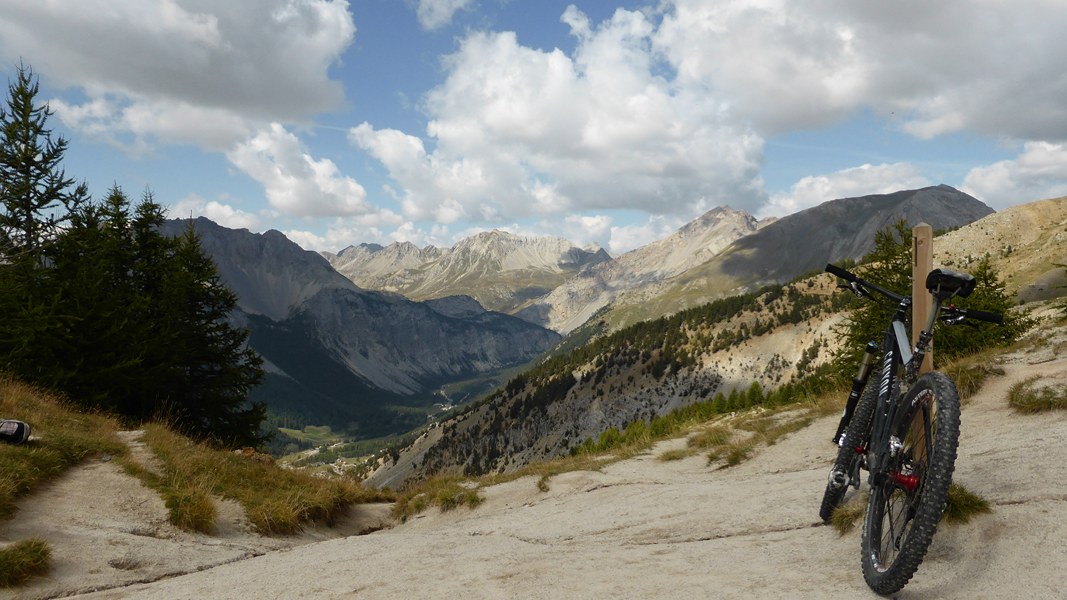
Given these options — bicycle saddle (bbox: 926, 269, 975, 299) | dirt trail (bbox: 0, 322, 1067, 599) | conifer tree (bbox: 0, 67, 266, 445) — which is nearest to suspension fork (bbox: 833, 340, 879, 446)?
dirt trail (bbox: 0, 322, 1067, 599)

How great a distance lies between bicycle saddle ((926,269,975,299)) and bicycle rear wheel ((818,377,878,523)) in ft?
4.57

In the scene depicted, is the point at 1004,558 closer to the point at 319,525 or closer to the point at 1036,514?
the point at 1036,514

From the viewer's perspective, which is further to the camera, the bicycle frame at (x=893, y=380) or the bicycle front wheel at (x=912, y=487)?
the bicycle frame at (x=893, y=380)

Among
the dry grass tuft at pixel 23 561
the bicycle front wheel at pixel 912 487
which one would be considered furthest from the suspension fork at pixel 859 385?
the dry grass tuft at pixel 23 561

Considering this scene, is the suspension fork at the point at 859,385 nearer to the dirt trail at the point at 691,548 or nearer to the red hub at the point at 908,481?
the dirt trail at the point at 691,548

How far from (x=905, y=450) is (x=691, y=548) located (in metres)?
2.69

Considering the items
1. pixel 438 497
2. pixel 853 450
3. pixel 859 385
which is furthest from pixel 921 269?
pixel 438 497

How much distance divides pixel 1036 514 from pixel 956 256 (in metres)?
241

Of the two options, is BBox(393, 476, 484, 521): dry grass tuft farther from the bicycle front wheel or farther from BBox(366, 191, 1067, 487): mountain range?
BBox(366, 191, 1067, 487): mountain range

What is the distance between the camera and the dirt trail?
4516mm

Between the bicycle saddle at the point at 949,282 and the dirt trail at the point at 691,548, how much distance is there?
2131mm

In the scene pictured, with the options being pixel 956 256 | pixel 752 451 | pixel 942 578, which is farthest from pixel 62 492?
pixel 956 256

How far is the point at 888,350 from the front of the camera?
19.0 ft

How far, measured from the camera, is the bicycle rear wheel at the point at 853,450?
229 inches
